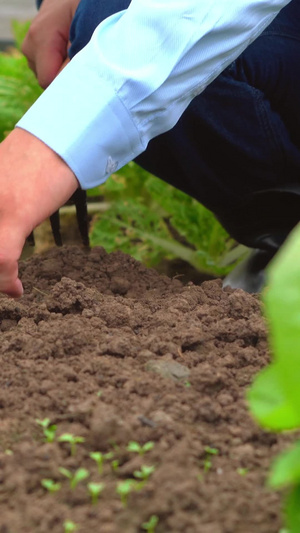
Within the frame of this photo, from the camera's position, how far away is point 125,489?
923 millimetres

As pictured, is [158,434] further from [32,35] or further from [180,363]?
[32,35]

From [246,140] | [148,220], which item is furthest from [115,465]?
[148,220]

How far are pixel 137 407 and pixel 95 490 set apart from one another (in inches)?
8.3

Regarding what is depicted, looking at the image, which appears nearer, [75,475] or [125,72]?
[75,475]

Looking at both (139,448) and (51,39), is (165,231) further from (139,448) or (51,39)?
(139,448)

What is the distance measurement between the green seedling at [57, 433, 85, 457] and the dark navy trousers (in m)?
1.21

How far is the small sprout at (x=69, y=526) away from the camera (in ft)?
2.91

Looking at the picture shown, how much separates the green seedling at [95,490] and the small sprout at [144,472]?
5 cm

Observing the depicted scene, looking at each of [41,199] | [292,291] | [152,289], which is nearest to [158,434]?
[292,291]

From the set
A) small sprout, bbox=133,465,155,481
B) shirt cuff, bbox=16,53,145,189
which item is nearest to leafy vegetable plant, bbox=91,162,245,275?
shirt cuff, bbox=16,53,145,189

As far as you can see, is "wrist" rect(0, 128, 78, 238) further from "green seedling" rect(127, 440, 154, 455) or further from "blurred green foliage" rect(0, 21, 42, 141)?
"blurred green foliage" rect(0, 21, 42, 141)

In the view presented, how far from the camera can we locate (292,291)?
729mm

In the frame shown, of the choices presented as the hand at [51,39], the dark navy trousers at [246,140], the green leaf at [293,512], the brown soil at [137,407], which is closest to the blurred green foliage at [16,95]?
the hand at [51,39]

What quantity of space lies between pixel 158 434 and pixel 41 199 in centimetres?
62
